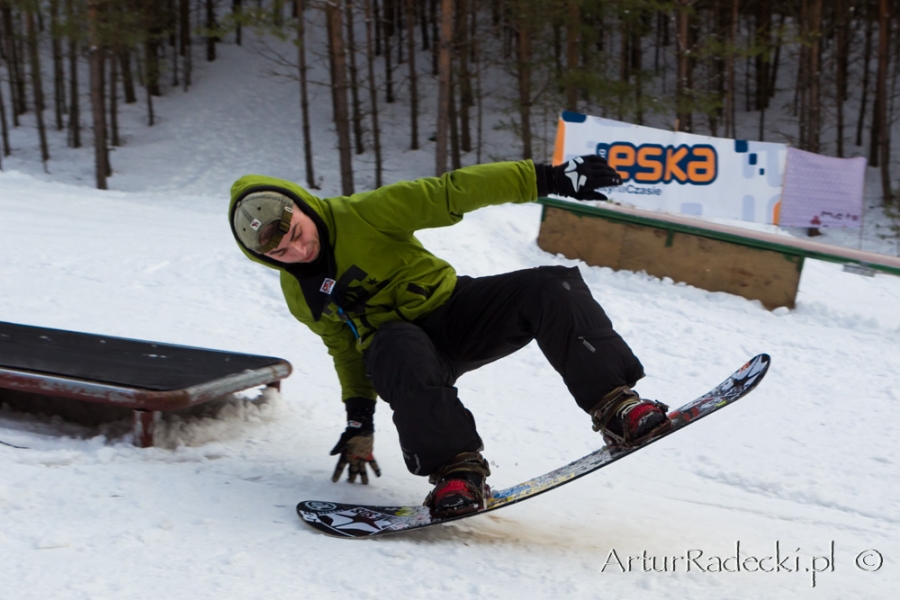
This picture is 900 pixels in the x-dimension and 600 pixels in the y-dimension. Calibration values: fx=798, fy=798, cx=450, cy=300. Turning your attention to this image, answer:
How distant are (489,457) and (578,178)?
1.63m

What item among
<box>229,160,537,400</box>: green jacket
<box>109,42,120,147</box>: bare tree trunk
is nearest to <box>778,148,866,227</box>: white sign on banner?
<box>229,160,537,400</box>: green jacket

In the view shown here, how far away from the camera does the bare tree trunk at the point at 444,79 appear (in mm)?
14188

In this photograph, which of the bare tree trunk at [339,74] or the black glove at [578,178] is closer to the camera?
the black glove at [578,178]

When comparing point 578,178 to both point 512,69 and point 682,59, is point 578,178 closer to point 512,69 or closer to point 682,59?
point 682,59

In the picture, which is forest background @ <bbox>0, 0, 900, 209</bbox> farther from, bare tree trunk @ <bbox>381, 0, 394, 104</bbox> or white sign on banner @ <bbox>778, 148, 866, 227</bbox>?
white sign on banner @ <bbox>778, 148, 866, 227</bbox>

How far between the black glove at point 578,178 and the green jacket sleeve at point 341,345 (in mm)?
933

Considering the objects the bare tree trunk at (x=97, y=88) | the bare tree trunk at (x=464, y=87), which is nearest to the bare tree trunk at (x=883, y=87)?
the bare tree trunk at (x=464, y=87)

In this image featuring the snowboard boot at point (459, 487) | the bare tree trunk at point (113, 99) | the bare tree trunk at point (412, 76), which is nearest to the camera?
the snowboard boot at point (459, 487)

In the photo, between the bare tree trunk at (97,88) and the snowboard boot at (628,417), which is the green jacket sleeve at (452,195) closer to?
the snowboard boot at (628,417)

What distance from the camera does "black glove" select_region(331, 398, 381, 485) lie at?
305cm

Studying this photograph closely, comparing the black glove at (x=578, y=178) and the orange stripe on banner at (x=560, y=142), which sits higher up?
the black glove at (x=578, y=178)

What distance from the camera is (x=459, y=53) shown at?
64.6 feet

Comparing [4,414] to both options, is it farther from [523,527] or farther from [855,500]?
[855,500]

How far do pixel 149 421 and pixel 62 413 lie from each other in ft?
2.54
